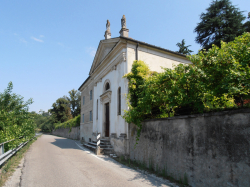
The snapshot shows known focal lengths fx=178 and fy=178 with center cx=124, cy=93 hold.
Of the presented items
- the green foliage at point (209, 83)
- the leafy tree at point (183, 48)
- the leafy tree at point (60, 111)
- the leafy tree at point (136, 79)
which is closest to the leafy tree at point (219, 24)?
the leafy tree at point (183, 48)

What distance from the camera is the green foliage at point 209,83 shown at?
453 centimetres

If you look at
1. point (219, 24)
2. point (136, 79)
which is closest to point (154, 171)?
point (136, 79)

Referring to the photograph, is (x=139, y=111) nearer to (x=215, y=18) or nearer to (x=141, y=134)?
(x=141, y=134)

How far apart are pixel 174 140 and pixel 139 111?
9.19ft

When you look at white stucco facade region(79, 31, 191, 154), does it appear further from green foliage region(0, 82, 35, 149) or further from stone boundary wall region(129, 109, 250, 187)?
green foliage region(0, 82, 35, 149)

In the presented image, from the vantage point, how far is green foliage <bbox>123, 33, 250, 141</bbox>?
14.9 ft

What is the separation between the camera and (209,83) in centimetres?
539

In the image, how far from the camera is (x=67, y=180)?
5824 mm

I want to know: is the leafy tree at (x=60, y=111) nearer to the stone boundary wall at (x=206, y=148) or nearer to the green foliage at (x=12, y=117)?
the green foliage at (x=12, y=117)

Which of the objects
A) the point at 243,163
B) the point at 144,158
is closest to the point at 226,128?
the point at 243,163

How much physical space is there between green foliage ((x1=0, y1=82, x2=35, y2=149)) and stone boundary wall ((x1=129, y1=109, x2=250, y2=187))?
618cm

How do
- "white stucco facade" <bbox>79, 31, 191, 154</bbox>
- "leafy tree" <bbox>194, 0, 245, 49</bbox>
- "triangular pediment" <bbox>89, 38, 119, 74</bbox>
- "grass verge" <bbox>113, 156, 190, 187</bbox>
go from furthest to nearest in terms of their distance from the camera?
"leafy tree" <bbox>194, 0, 245, 49</bbox> < "triangular pediment" <bbox>89, 38, 119, 74</bbox> < "white stucco facade" <bbox>79, 31, 191, 154</bbox> < "grass verge" <bbox>113, 156, 190, 187</bbox>

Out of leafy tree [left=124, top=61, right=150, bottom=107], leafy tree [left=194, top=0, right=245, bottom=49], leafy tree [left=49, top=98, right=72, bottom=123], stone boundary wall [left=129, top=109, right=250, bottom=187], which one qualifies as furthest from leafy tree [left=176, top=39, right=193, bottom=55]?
leafy tree [left=49, top=98, right=72, bottom=123]

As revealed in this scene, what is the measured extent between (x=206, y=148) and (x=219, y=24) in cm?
2142
